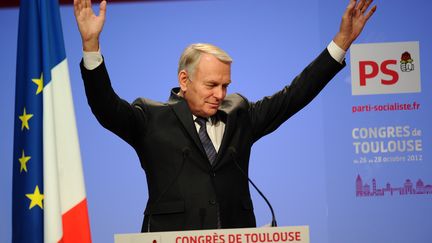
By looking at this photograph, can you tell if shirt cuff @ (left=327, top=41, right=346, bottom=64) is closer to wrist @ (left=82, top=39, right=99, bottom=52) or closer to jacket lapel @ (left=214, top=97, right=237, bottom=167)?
jacket lapel @ (left=214, top=97, right=237, bottom=167)

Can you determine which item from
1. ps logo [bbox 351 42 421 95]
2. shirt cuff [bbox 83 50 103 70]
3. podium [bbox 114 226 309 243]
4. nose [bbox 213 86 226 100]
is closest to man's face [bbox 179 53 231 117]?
nose [bbox 213 86 226 100]

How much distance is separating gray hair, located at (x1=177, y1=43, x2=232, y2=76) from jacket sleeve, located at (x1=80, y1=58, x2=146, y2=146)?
0.25 meters

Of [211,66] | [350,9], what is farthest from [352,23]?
[211,66]

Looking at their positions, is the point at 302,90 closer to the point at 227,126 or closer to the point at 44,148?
the point at 227,126

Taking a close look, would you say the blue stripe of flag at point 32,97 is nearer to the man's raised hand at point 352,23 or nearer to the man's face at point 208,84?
the man's face at point 208,84

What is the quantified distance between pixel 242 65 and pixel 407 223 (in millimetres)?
1430

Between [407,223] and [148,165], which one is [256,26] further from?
[148,165]

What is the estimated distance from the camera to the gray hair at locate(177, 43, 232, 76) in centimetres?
267

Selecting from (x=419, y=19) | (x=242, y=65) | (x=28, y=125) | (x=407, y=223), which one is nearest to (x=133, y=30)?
(x=242, y=65)

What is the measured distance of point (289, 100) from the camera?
2957mm

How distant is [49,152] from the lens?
9.95 ft

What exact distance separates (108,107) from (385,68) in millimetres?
2418

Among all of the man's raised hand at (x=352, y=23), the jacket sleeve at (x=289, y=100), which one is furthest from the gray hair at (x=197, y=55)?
the man's raised hand at (x=352, y=23)

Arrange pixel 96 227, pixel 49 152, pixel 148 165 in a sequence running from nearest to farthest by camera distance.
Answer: pixel 148 165
pixel 49 152
pixel 96 227
